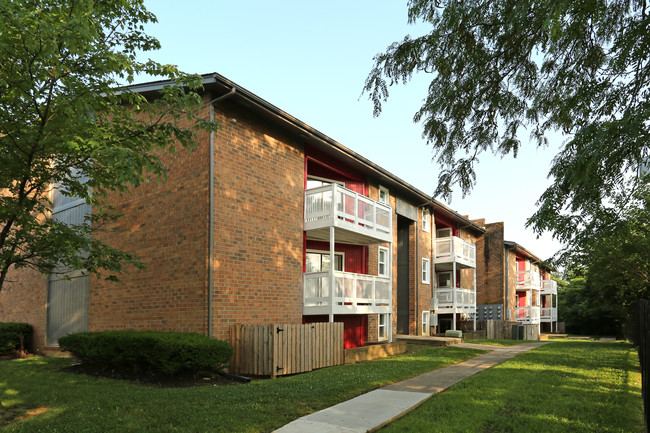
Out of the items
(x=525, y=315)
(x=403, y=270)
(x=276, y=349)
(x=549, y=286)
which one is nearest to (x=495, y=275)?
(x=525, y=315)

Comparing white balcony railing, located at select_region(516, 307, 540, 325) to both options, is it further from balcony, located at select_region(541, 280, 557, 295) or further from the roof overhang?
Result: the roof overhang

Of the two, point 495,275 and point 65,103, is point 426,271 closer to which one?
point 495,275

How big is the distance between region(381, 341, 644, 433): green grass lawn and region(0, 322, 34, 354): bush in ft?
53.3

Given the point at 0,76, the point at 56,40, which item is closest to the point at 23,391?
the point at 0,76

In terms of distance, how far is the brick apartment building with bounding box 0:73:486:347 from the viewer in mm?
12438

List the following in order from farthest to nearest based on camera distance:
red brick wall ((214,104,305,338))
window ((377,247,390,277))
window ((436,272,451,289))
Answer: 1. window ((436,272,451,289))
2. window ((377,247,390,277))
3. red brick wall ((214,104,305,338))

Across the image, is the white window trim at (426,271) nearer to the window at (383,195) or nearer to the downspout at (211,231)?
the window at (383,195)

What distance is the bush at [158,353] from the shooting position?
1033 centimetres

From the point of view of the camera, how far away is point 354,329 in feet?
61.6

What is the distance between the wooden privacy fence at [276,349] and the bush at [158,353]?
2.34 feet

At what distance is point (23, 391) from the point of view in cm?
962

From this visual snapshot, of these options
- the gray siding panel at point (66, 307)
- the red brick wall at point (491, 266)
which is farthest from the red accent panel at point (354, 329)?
the red brick wall at point (491, 266)

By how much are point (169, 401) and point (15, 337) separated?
42.7 ft

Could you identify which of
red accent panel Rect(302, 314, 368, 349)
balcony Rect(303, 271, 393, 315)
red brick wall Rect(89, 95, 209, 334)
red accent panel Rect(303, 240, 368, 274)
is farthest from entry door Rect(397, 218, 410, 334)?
red brick wall Rect(89, 95, 209, 334)
